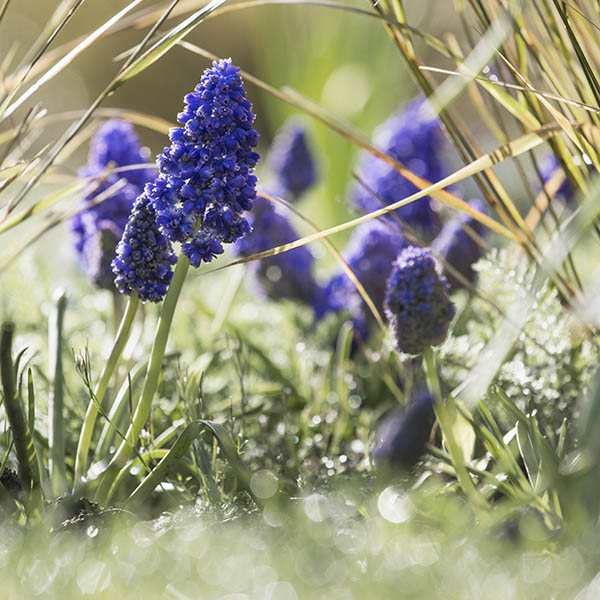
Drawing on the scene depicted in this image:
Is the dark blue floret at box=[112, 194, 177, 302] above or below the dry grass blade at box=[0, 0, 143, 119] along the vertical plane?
below

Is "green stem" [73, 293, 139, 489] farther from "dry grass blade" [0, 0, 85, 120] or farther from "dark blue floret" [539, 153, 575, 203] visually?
"dark blue floret" [539, 153, 575, 203]

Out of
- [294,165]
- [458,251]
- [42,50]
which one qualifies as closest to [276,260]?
[458,251]

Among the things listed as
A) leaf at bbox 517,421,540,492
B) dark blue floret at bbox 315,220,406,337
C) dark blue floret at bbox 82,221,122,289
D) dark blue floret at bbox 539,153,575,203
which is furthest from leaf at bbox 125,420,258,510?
dark blue floret at bbox 539,153,575,203

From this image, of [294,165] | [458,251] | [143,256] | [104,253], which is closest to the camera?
[143,256]

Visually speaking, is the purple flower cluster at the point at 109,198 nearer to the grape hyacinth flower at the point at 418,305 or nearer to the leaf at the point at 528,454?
the grape hyacinth flower at the point at 418,305

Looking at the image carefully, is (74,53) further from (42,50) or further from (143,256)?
(143,256)

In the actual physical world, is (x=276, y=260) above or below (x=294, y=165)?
below
